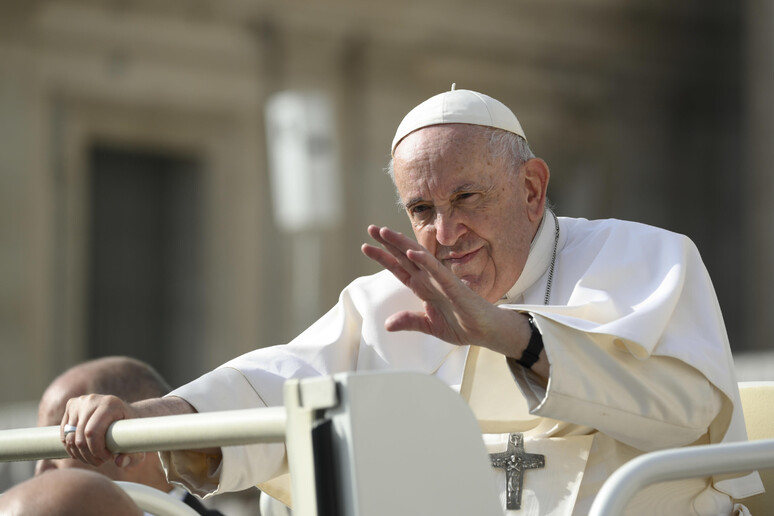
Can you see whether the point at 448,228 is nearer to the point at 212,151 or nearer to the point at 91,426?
the point at 91,426

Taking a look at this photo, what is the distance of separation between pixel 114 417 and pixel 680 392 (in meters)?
1.19

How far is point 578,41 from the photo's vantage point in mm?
13711

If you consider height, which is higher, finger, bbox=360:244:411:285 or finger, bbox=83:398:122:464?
finger, bbox=360:244:411:285

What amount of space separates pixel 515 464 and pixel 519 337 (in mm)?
494

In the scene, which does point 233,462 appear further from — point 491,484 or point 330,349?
point 491,484

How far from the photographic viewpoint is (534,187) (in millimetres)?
3395

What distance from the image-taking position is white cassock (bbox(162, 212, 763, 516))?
2.69 meters

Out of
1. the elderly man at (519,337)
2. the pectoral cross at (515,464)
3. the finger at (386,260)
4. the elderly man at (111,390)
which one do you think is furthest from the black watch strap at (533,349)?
the elderly man at (111,390)

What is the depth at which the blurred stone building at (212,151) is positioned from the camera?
35.3 feet

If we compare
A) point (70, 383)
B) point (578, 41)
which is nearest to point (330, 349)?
point (70, 383)

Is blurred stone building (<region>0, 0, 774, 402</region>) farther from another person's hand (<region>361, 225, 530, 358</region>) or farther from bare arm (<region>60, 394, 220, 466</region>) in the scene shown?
another person's hand (<region>361, 225, 530, 358</region>)

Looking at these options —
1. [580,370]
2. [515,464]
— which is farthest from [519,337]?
[515,464]

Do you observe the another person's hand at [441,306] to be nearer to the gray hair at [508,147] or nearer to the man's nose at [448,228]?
the man's nose at [448,228]

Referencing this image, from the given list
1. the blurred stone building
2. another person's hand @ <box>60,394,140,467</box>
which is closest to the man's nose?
another person's hand @ <box>60,394,140,467</box>
